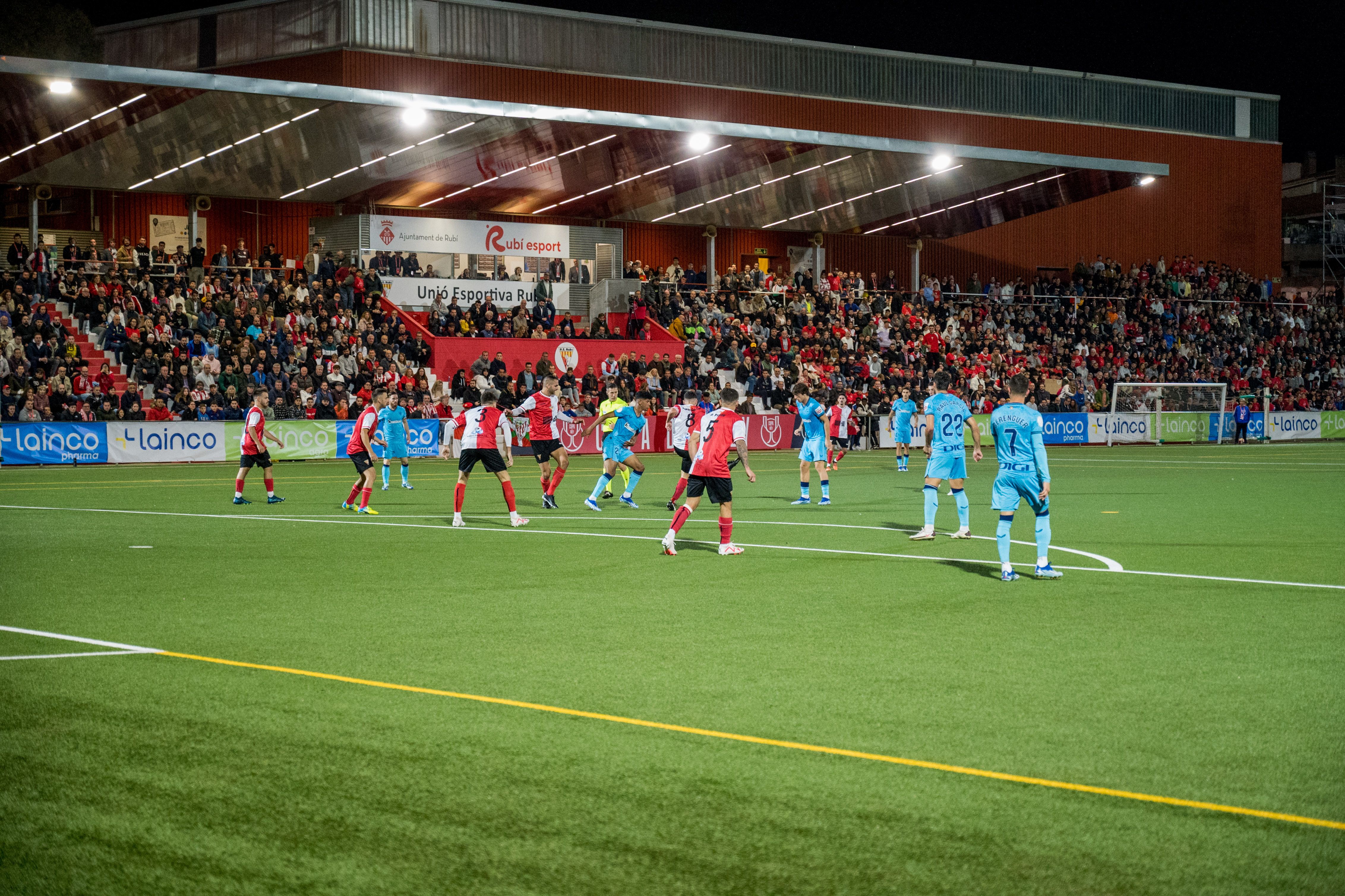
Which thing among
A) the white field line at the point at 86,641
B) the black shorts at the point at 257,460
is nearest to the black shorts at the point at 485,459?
the black shorts at the point at 257,460

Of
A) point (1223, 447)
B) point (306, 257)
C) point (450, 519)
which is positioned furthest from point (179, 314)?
point (1223, 447)

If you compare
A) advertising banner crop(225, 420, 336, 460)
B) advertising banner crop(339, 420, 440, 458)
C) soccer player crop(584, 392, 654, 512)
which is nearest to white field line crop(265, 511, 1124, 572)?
soccer player crop(584, 392, 654, 512)

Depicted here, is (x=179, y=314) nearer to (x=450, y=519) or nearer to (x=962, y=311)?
(x=450, y=519)

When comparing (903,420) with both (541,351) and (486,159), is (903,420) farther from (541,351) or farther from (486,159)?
(486,159)

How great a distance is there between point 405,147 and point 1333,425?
120 feet

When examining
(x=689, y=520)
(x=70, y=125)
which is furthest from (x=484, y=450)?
(x=70, y=125)

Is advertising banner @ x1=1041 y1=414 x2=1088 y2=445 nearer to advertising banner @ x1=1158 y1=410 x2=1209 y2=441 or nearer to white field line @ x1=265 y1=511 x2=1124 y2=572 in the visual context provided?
advertising banner @ x1=1158 y1=410 x2=1209 y2=441

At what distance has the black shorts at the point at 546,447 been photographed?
21.2 m

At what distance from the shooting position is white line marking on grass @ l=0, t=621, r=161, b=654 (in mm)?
8789

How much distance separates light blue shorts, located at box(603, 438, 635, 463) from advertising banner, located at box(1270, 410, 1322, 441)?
1401 inches

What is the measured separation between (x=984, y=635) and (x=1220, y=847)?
4412mm

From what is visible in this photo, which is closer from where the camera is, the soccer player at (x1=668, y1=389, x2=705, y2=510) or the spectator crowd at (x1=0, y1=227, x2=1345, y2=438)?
the soccer player at (x1=668, y1=389, x2=705, y2=510)

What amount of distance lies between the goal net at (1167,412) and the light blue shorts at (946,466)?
1267 inches

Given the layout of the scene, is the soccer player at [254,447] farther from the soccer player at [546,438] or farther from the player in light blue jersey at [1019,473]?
the player in light blue jersey at [1019,473]
